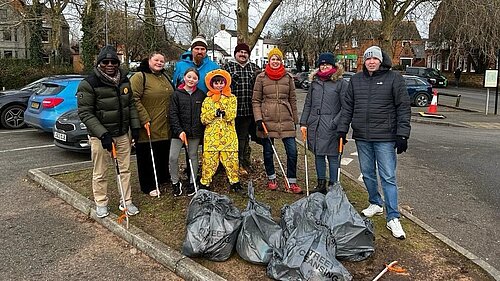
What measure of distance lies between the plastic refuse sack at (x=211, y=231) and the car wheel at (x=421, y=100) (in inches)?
769

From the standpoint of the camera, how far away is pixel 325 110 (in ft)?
18.4

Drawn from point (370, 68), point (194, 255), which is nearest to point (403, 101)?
point (370, 68)

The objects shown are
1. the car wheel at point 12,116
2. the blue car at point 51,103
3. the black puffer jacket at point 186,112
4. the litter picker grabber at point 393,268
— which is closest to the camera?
the litter picker grabber at point 393,268

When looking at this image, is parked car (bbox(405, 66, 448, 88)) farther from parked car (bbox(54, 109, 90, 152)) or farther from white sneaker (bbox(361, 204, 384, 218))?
white sneaker (bbox(361, 204, 384, 218))

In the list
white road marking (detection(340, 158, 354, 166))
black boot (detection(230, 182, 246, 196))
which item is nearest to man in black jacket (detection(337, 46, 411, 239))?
black boot (detection(230, 182, 246, 196))

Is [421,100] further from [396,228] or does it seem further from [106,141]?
[106,141]

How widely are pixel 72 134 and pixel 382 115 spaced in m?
6.21

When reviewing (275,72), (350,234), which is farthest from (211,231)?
(275,72)

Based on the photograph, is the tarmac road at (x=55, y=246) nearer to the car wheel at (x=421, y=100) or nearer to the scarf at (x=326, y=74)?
the scarf at (x=326, y=74)

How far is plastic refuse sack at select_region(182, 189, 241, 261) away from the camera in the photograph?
4113 millimetres

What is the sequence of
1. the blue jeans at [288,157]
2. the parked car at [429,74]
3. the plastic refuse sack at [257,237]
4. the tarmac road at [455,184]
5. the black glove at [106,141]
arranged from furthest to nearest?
1. the parked car at [429,74]
2. the blue jeans at [288,157]
3. the tarmac road at [455,184]
4. the black glove at [106,141]
5. the plastic refuse sack at [257,237]

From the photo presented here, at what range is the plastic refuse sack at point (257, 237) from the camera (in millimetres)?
4055

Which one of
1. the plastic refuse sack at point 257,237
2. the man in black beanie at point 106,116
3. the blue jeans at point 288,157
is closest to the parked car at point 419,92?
the blue jeans at point 288,157

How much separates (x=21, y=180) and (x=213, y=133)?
382 centimetres
